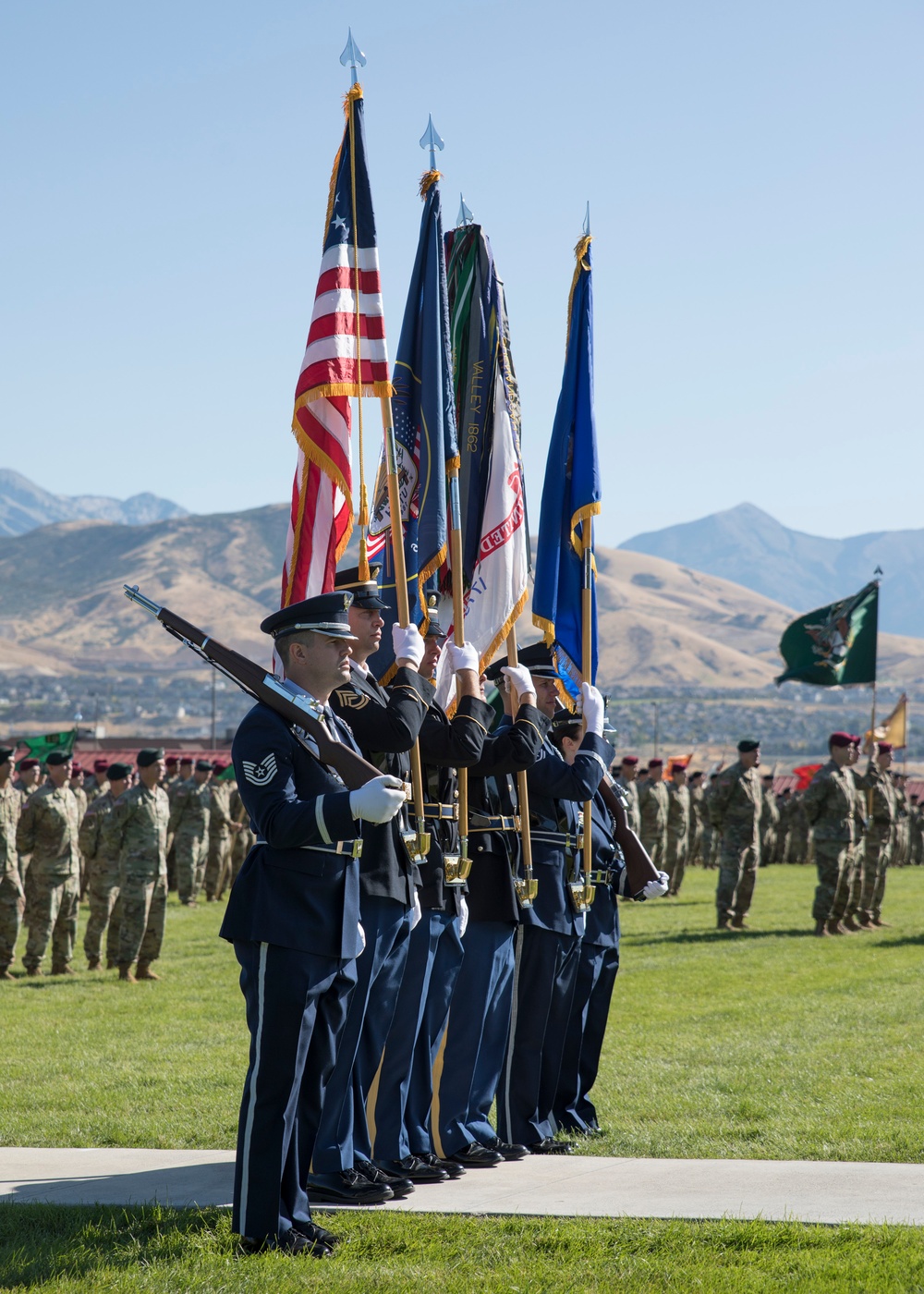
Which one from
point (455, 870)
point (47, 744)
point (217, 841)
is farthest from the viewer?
point (47, 744)

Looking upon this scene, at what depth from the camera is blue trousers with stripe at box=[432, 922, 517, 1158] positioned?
20.1 ft

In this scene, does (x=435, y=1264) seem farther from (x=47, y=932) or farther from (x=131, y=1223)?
(x=47, y=932)

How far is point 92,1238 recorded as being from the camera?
4.91 meters

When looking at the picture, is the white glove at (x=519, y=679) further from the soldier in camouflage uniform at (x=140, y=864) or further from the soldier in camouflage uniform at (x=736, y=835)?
the soldier in camouflage uniform at (x=736, y=835)

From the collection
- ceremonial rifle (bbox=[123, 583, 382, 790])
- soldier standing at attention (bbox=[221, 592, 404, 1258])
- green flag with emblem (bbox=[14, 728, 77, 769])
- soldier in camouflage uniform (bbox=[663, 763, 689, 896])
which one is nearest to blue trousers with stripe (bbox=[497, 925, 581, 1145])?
soldier standing at attention (bbox=[221, 592, 404, 1258])

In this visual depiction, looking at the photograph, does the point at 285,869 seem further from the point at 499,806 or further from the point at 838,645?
the point at 838,645

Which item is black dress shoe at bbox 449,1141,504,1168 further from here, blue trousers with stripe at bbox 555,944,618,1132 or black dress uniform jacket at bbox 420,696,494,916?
black dress uniform jacket at bbox 420,696,494,916

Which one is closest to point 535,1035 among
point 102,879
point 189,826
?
point 102,879

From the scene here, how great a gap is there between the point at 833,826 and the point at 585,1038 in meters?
9.40

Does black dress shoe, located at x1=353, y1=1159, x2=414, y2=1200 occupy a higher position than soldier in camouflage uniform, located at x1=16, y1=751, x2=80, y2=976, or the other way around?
soldier in camouflage uniform, located at x1=16, y1=751, x2=80, y2=976

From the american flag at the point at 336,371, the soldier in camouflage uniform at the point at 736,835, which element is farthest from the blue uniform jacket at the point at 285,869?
the soldier in camouflage uniform at the point at 736,835

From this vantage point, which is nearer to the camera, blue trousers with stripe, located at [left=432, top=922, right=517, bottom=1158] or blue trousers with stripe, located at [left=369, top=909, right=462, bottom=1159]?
blue trousers with stripe, located at [left=369, top=909, right=462, bottom=1159]

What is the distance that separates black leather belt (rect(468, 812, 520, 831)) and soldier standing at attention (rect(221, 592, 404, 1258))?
4.93 feet

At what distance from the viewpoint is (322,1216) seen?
17.0 ft
